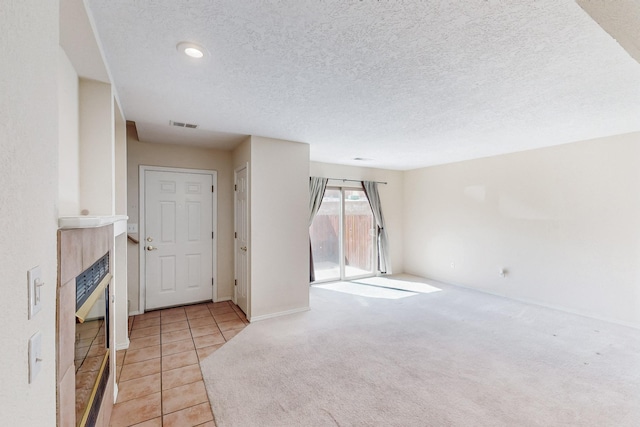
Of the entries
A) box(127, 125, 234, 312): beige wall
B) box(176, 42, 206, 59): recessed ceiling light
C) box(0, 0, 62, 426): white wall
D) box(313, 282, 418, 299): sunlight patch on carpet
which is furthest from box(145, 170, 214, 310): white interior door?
box(0, 0, 62, 426): white wall

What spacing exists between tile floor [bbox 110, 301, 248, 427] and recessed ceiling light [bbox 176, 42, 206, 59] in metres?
2.44

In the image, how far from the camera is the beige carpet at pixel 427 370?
6.46ft

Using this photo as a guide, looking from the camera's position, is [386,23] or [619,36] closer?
[619,36]

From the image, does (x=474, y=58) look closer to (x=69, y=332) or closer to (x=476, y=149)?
(x=69, y=332)

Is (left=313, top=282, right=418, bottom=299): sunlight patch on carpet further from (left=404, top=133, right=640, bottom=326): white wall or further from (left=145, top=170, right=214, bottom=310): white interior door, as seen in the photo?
(left=145, top=170, right=214, bottom=310): white interior door

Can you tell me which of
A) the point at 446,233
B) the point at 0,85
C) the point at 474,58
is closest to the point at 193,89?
the point at 0,85

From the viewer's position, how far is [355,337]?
124 inches

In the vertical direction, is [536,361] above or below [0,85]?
below

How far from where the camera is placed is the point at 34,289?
723mm

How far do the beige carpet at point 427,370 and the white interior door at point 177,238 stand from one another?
1387mm

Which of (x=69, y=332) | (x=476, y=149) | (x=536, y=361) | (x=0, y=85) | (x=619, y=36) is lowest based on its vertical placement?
(x=536, y=361)

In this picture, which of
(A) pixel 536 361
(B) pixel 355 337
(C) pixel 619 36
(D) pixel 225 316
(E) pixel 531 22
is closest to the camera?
(C) pixel 619 36

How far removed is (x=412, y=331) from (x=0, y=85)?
144 inches

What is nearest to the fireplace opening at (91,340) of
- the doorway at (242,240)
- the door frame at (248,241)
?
the door frame at (248,241)
